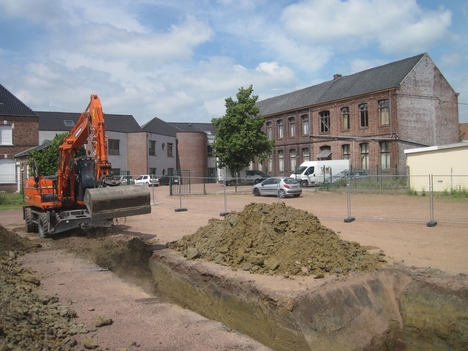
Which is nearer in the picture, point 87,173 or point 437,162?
point 87,173

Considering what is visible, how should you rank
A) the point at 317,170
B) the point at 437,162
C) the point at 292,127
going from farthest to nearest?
the point at 292,127, the point at 317,170, the point at 437,162

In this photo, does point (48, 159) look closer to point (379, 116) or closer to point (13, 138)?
point (13, 138)

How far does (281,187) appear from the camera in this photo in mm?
27156

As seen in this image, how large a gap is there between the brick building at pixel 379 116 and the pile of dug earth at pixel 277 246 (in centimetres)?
2620

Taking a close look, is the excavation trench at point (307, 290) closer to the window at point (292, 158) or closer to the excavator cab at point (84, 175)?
the excavator cab at point (84, 175)

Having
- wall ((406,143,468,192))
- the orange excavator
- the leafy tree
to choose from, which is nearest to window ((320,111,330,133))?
wall ((406,143,468,192))

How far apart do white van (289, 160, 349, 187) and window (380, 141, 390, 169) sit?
332 centimetres

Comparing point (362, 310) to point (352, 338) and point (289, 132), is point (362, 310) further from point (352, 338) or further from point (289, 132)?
point (289, 132)

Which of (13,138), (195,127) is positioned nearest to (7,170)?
(13,138)

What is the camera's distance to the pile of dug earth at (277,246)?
8570mm

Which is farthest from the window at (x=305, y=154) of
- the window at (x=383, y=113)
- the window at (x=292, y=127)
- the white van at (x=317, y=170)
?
the window at (x=383, y=113)

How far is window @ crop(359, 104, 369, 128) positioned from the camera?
131ft

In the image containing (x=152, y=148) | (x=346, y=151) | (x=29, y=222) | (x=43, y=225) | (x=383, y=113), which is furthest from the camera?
(x=152, y=148)

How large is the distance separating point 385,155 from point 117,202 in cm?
3211
